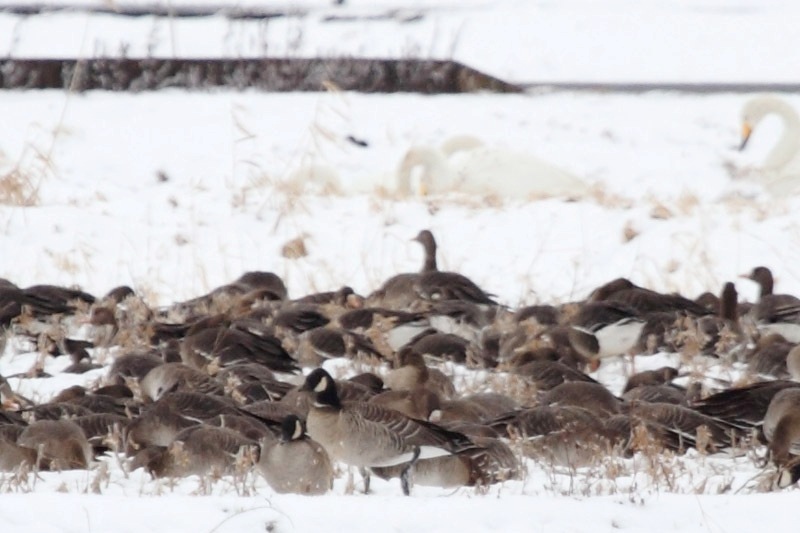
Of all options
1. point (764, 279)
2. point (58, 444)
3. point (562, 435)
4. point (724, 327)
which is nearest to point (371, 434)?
point (562, 435)

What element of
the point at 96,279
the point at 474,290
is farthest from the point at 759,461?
the point at 96,279

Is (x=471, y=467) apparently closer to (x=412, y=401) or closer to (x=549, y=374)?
(x=412, y=401)

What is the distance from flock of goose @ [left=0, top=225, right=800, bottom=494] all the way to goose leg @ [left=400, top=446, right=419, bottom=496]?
0.01m

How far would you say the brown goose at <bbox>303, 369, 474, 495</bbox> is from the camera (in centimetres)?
748

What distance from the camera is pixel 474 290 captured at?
11750 millimetres

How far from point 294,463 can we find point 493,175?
1092 cm

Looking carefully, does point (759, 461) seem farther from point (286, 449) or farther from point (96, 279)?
point (96, 279)

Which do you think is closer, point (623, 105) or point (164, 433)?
point (164, 433)

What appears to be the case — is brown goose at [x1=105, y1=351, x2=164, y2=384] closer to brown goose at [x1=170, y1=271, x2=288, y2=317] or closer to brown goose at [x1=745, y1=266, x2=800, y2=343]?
brown goose at [x1=170, y1=271, x2=288, y2=317]

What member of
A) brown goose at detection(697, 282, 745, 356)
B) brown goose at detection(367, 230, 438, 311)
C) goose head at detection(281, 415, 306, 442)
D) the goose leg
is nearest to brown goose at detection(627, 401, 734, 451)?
the goose leg

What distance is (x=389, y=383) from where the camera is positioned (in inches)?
366

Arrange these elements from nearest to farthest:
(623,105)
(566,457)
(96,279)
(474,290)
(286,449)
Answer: (286,449)
(566,457)
(474,290)
(96,279)
(623,105)

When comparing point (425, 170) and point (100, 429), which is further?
point (425, 170)

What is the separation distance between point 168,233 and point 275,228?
0.91 meters
